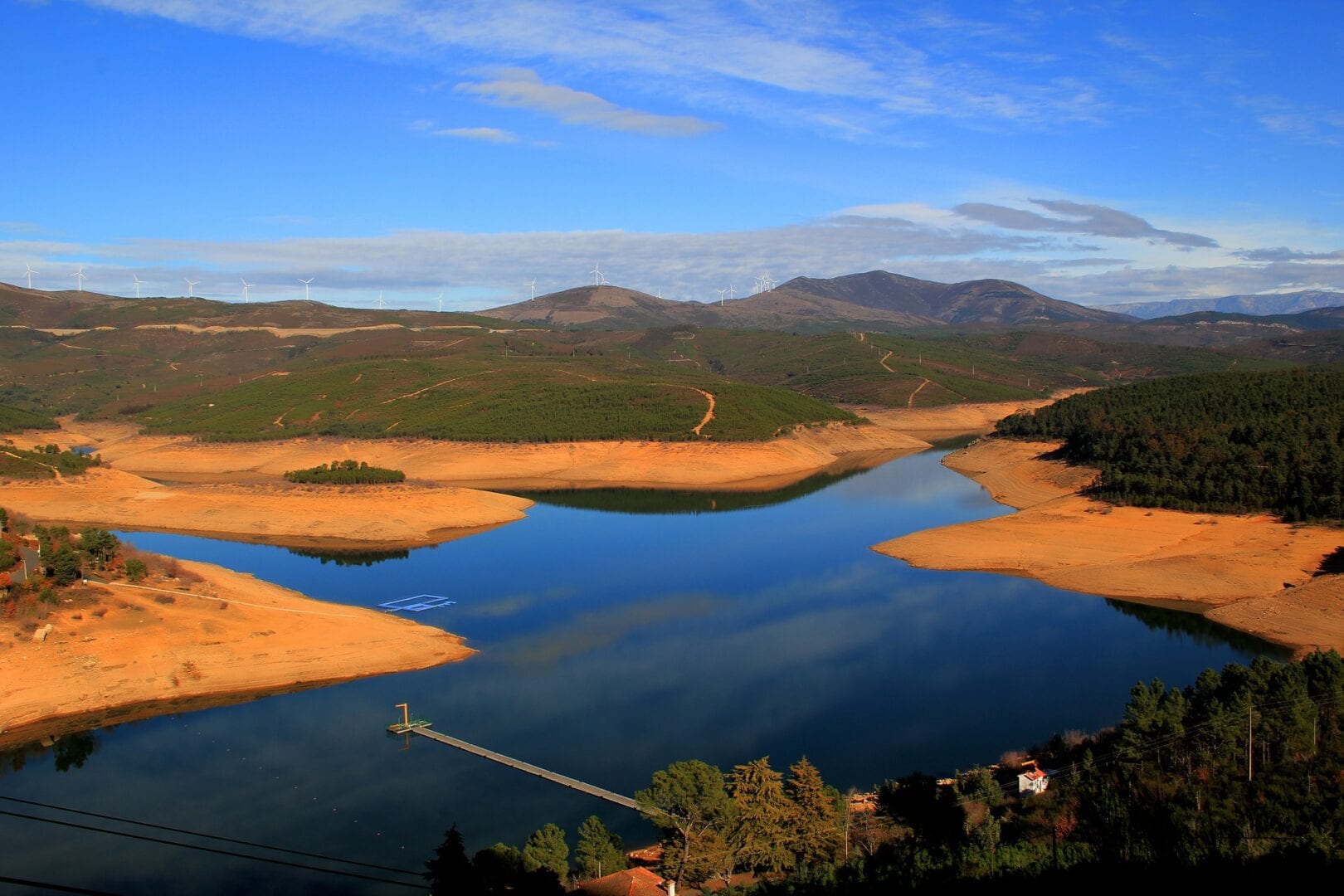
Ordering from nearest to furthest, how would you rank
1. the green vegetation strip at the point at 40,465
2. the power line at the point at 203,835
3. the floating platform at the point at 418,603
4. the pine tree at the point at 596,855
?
the pine tree at the point at 596,855, the power line at the point at 203,835, the floating platform at the point at 418,603, the green vegetation strip at the point at 40,465

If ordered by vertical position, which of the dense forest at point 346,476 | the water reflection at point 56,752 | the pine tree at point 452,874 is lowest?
the water reflection at point 56,752

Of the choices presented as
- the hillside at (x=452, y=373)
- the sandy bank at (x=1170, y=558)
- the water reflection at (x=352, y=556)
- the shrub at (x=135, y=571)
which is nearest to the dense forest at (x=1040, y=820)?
the sandy bank at (x=1170, y=558)

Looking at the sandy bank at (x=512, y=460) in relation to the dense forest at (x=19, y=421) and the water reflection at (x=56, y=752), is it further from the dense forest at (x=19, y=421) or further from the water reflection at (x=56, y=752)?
the water reflection at (x=56, y=752)

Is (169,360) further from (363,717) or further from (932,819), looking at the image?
(932,819)

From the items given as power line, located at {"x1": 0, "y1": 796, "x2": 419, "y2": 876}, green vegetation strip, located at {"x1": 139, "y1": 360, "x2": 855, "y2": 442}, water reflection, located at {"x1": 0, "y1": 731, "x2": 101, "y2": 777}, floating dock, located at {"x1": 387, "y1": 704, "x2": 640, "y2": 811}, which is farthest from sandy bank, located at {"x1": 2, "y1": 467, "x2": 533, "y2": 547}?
power line, located at {"x1": 0, "y1": 796, "x2": 419, "y2": 876}

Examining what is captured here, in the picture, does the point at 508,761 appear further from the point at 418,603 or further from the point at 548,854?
the point at 418,603

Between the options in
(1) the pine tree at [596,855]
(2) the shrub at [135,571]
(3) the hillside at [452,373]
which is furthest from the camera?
(3) the hillside at [452,373]

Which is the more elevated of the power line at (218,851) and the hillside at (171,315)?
the hillside at (171,315)

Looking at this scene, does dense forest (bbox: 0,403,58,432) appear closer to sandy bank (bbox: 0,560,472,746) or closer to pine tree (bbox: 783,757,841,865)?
sandy bank (bbox: 0,560,472,746)
